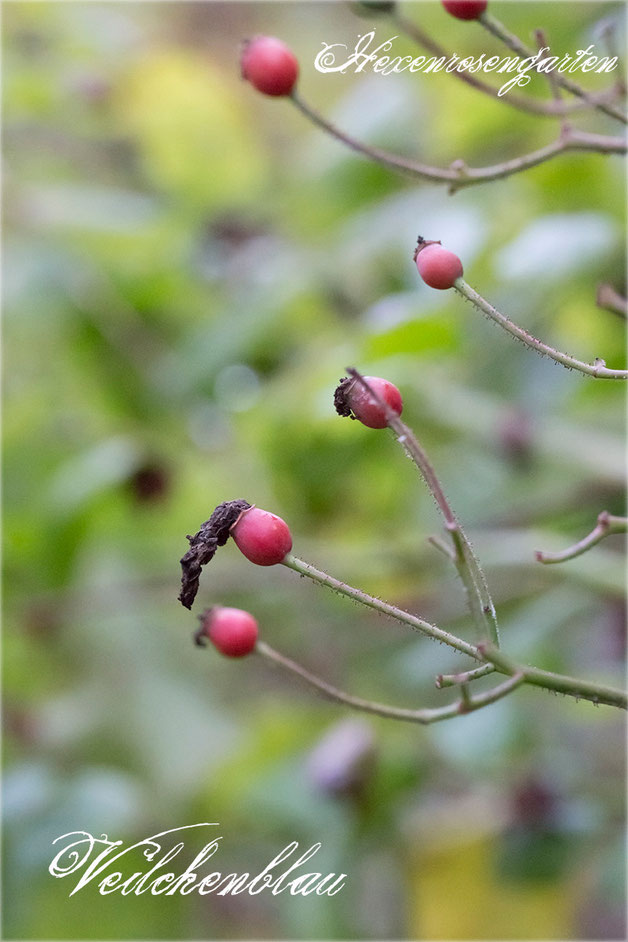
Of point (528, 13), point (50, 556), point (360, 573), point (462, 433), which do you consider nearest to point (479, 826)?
point (360, 573)

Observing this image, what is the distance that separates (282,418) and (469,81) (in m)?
0.63

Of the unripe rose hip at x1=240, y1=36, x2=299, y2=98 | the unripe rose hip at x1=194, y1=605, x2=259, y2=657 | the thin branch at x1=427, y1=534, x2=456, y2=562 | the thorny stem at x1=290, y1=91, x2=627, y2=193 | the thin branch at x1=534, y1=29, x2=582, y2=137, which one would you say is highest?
the unripe rose hip at x1=240, y1=36, x2=299, y2=98

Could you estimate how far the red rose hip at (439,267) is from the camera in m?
0.50

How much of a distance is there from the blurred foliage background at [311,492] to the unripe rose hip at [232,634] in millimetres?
448

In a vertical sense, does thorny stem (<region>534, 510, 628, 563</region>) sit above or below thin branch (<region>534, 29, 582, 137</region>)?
below

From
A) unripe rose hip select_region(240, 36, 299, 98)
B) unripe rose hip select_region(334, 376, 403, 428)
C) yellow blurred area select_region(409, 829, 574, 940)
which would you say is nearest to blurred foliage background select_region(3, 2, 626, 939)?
yellow blurred area select_region(409, 829, 574, 940)

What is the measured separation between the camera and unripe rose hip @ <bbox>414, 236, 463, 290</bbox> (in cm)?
50

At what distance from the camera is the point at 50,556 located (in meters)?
1.42

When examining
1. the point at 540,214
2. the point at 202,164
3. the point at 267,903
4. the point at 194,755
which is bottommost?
the point at 267,903

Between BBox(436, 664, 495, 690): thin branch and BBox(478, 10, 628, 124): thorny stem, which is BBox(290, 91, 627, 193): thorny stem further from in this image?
BBox(436, 664, 495, 690): thin branch

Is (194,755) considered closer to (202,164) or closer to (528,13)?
(202,164)

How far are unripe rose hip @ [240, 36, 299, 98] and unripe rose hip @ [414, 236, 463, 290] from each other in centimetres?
24

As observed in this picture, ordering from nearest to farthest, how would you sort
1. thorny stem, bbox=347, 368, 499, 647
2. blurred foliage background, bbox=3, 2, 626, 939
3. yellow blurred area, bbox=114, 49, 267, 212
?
thorny stem, bbox=347, 368, 499, 647, blurred foliage background, bbox=3, 2, 626, 939, yellow blurred area, bbox=114, 49, 267, 212

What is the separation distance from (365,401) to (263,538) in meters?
0.08
